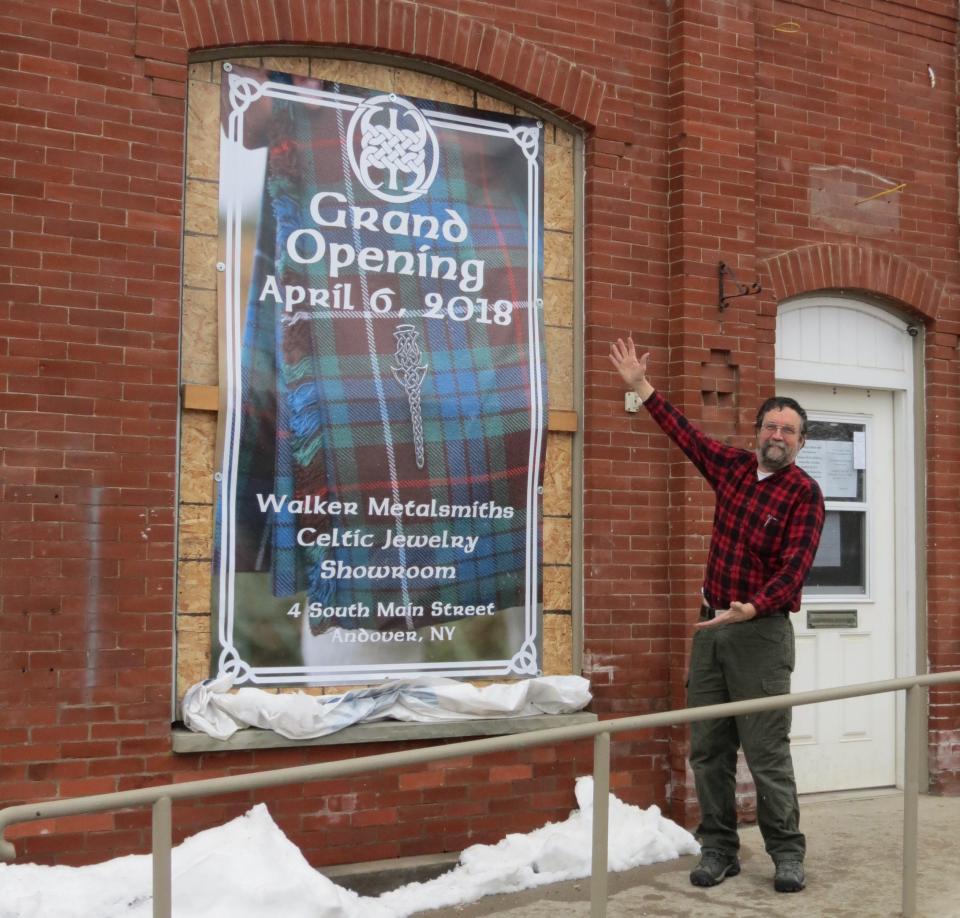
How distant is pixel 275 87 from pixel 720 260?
2.51 m

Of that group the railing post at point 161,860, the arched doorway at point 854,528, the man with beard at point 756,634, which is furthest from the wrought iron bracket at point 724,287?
the railing post at point 161,860

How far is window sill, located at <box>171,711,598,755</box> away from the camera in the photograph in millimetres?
5801

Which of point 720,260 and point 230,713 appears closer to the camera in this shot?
point 230,713

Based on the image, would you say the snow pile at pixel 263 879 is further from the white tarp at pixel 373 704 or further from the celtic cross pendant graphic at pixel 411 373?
the celtic cross pendant graphic at pixel 411 373

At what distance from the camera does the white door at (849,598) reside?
25.6ft

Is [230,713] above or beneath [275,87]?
beneath

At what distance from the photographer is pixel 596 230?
7.00 m

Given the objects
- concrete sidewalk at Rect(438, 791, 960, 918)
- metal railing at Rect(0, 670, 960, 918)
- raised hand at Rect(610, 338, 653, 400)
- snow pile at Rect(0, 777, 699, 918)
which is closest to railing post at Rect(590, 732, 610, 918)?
metal railing at Rect(0, 670, 960, 918)

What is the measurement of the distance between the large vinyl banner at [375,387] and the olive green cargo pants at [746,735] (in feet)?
3.70

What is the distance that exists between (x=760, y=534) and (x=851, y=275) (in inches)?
108

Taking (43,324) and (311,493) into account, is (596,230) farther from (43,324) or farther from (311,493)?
(43,324)

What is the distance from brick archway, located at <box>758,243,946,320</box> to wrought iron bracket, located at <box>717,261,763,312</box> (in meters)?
0.26

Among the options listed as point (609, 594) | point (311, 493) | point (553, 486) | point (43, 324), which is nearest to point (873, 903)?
point (609, 594)

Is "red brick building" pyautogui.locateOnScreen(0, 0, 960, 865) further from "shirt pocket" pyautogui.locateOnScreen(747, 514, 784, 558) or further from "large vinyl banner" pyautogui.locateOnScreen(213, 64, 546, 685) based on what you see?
"shirt pocket" pyautogui.locateOnScreen(747, 514, 784, 558)
